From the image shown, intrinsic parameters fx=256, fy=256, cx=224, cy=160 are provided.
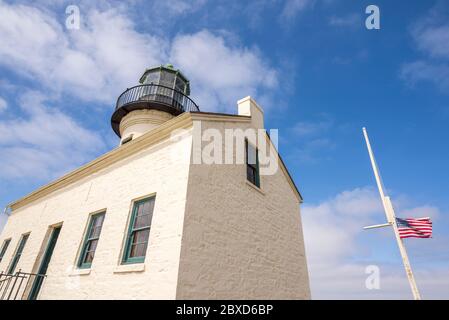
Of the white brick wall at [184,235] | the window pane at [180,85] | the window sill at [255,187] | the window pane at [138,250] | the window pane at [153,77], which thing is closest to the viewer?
the white brick wall at [184,235]

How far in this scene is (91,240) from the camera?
875cm

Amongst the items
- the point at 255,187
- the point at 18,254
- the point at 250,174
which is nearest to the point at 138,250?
the point at 255,187

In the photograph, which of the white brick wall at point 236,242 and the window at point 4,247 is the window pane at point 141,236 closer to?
the white brick wall at point 236,242

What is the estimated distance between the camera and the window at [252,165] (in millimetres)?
9172

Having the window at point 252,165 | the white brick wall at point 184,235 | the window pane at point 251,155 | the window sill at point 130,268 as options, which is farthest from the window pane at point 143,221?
the window pane at point 251,155

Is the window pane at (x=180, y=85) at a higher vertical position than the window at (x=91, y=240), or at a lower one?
higher

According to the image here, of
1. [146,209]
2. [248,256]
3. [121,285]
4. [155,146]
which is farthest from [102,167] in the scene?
[248,256]

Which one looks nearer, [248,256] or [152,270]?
[152,270]

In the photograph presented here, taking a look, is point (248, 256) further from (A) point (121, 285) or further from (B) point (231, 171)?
(A) point (121, 285)

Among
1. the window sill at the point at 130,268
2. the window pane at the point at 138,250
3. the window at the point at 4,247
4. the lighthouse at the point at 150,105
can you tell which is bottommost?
the window sill at the point at 130,268

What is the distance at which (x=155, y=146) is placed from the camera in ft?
Answer: 27.5

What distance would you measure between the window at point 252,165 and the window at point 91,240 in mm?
5343

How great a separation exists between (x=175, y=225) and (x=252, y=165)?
415 centimetres
